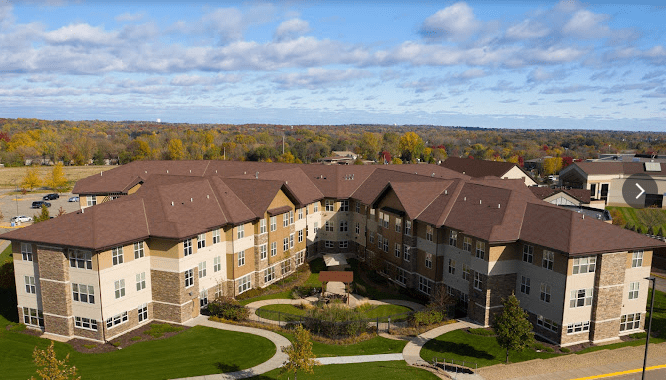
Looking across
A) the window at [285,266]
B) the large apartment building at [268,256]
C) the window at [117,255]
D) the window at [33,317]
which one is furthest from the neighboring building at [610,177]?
the window at [33,317]

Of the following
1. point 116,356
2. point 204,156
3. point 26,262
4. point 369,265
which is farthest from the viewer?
point 204,156

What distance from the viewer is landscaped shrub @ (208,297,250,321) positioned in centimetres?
3788

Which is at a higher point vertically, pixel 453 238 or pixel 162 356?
pixel 453 238

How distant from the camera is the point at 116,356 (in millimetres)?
31453

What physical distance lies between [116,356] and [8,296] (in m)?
18.8

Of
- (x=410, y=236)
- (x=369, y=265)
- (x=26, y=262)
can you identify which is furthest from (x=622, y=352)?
(x=26, y=262)

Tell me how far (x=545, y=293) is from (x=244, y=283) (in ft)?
88.8

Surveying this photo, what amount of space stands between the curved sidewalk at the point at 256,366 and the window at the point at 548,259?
20.7 meters

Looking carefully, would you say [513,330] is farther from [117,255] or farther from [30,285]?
[30,285]

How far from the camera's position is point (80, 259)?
108 feet

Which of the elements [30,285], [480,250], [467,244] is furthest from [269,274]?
[480,250]

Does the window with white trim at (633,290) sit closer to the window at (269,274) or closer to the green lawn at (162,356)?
the green lawn at (162,356)

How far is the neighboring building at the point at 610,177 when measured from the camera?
86938 mm

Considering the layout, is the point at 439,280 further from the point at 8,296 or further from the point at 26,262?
the point at 8,296
